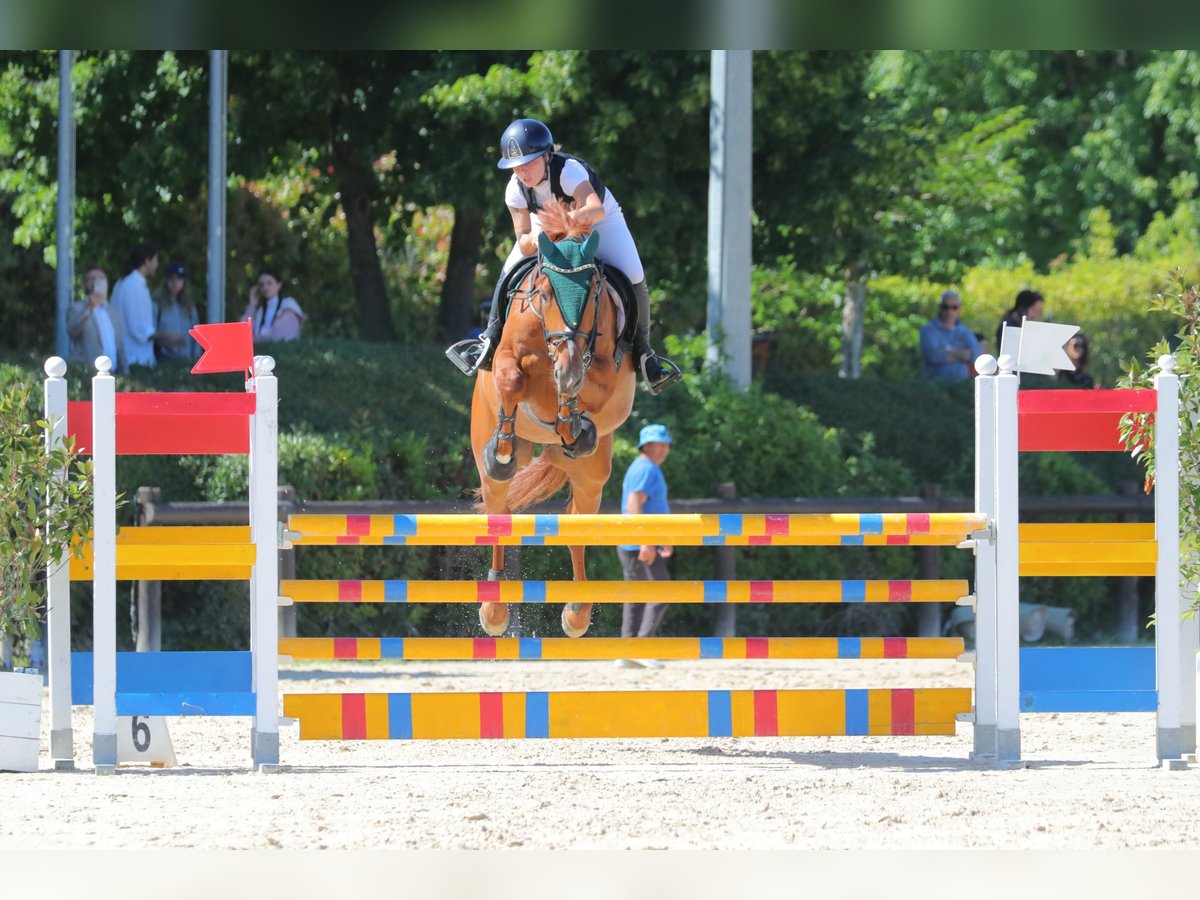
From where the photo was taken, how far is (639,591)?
245 inches

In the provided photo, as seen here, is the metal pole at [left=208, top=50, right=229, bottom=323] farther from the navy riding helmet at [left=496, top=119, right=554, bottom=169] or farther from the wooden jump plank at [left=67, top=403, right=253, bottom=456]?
the navy riding helmet at [left=496, top=119, right=554, bottom=169]

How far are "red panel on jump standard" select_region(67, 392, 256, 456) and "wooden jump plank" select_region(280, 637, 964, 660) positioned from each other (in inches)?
30.0

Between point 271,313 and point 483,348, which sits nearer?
A: point 483,348

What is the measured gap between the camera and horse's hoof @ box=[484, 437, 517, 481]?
258 inches

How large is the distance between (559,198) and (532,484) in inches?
61.0

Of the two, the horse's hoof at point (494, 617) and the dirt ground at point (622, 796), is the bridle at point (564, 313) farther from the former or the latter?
the dirt ground at point (622, 796)

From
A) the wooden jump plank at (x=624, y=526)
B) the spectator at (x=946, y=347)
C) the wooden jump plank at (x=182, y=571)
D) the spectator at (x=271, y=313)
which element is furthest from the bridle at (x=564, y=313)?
the spectator at (x=946, y=347)

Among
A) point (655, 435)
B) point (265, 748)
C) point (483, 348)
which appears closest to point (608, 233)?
point (483, 348)

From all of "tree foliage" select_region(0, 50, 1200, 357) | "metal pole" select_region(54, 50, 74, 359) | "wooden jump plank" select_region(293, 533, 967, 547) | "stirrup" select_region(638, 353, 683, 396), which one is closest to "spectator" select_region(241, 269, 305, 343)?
"metal pole" select_region(54, 50, 74, 359)

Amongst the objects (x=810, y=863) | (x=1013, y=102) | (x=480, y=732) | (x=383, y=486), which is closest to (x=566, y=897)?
(x=810, y=863)

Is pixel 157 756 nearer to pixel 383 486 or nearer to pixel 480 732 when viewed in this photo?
pixel 480 732

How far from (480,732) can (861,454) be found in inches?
283

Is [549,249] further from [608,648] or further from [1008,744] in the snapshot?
[1008,744]

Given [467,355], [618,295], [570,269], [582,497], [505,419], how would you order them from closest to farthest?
[570,269] < [505,419] < [618,295] < [467,355] < [582,497]
